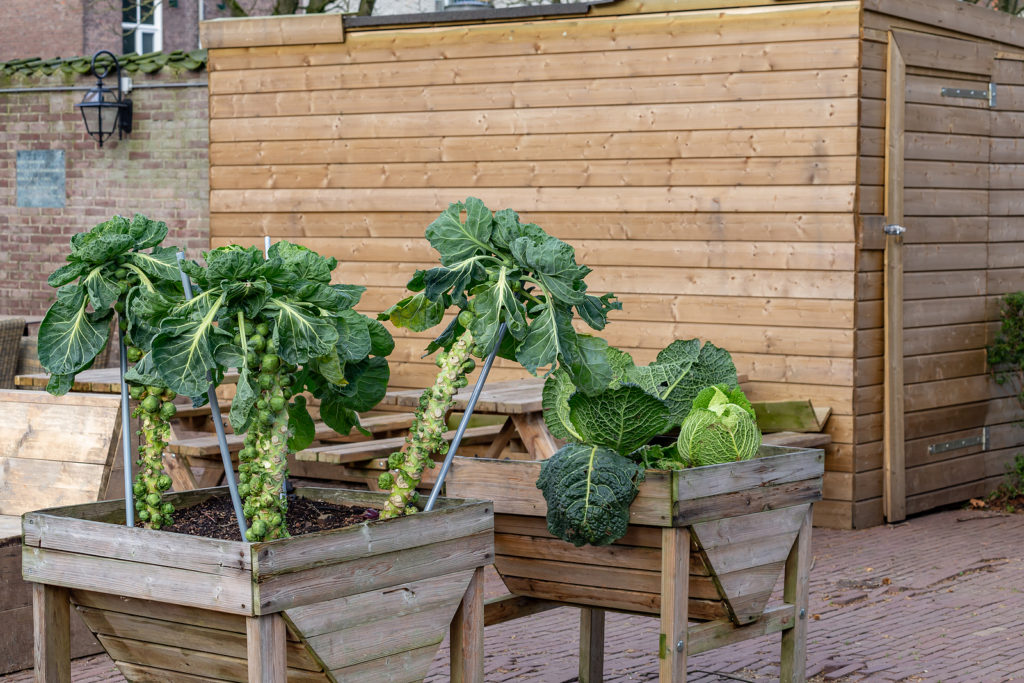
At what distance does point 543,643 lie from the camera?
528 cm

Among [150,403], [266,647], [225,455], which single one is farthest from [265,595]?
[150,403]

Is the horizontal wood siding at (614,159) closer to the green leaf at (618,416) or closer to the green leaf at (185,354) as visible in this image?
the green leaf at (618,416)

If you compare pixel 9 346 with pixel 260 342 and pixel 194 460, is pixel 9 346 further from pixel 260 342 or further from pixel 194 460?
pixel 260 342

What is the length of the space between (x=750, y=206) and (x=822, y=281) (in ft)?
1.99

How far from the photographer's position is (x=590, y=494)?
3.57m

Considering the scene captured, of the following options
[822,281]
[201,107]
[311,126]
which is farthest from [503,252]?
[201,107]

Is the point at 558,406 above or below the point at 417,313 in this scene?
below

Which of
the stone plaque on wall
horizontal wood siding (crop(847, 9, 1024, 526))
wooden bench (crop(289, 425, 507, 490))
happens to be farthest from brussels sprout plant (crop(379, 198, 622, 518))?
the stone plaque on wall

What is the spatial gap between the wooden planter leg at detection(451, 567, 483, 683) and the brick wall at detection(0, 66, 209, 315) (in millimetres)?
8974

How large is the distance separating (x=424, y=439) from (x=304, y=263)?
0.53m

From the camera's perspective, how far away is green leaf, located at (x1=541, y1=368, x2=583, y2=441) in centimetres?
392

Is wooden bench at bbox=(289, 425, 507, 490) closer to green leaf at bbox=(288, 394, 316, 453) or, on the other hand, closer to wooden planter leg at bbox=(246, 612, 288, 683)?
green leaf at bbox=(288, 394, 316, 453)

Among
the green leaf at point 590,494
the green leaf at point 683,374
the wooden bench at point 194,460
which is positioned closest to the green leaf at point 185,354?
the green leaf at point 590,494

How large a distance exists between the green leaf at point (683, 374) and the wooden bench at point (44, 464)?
6.42ft
